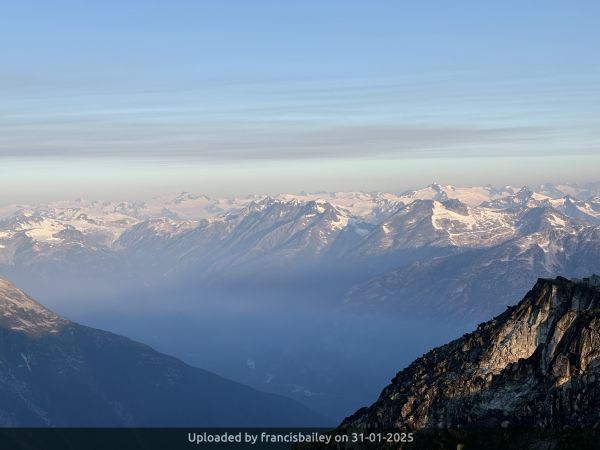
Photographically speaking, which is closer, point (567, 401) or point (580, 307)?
point (567, 401)

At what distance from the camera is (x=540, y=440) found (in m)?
175

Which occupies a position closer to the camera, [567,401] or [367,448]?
[567,401]

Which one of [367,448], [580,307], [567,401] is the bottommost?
[367,448]

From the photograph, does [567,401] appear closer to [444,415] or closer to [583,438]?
[583,438]

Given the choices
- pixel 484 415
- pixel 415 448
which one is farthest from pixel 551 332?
pixel 415 448

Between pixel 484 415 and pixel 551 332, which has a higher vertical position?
pixel 551 332

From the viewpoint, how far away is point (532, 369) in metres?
193

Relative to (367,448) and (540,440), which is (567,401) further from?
(367,448)

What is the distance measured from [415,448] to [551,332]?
3619 centimetres

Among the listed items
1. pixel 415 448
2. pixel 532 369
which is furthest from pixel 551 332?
pixel 415 448

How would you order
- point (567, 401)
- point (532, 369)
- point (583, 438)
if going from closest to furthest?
1. point (583, 438)
2. point (567, 401)
3. point (532, 369)

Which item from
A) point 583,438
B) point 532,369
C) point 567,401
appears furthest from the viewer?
point 532,369

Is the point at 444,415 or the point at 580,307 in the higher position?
the point at 580,307

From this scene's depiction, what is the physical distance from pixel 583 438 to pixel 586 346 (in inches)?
871
